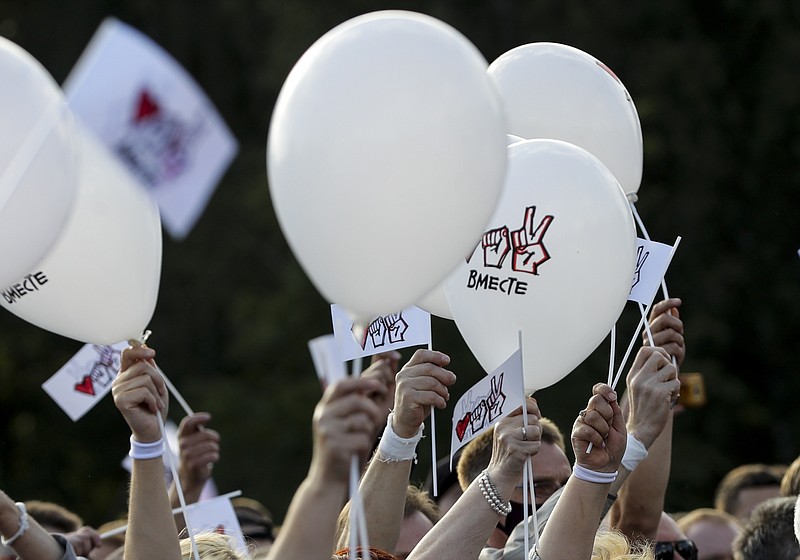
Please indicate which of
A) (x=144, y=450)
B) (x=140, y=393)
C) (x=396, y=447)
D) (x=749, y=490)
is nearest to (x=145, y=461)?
(x=144, y=450)

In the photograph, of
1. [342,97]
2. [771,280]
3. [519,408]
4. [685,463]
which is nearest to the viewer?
[342,97]

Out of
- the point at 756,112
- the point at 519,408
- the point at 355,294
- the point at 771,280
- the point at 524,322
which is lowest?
the point at 771,280

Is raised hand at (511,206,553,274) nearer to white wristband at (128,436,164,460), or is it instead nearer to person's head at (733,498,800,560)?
white wristband at (128,436,164,460)

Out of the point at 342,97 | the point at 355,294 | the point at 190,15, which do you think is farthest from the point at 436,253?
the point at 190,15

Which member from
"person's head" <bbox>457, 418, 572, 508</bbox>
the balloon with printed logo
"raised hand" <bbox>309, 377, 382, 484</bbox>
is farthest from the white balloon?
"raised hand" <bbox>309, 377, 382, 484</bbox>

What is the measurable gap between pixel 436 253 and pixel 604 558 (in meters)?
1.09

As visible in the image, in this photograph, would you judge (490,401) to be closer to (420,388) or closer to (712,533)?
(420,388)

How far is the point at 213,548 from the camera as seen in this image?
308cm

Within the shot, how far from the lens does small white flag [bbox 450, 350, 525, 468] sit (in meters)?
2.96

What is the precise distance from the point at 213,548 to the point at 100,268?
76cm

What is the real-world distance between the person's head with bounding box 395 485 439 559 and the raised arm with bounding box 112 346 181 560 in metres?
0.86

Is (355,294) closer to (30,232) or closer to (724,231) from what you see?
(30,232)

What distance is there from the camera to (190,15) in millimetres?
15727

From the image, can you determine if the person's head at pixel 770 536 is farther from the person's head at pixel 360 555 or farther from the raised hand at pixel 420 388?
the person's head at pixel 360 555
